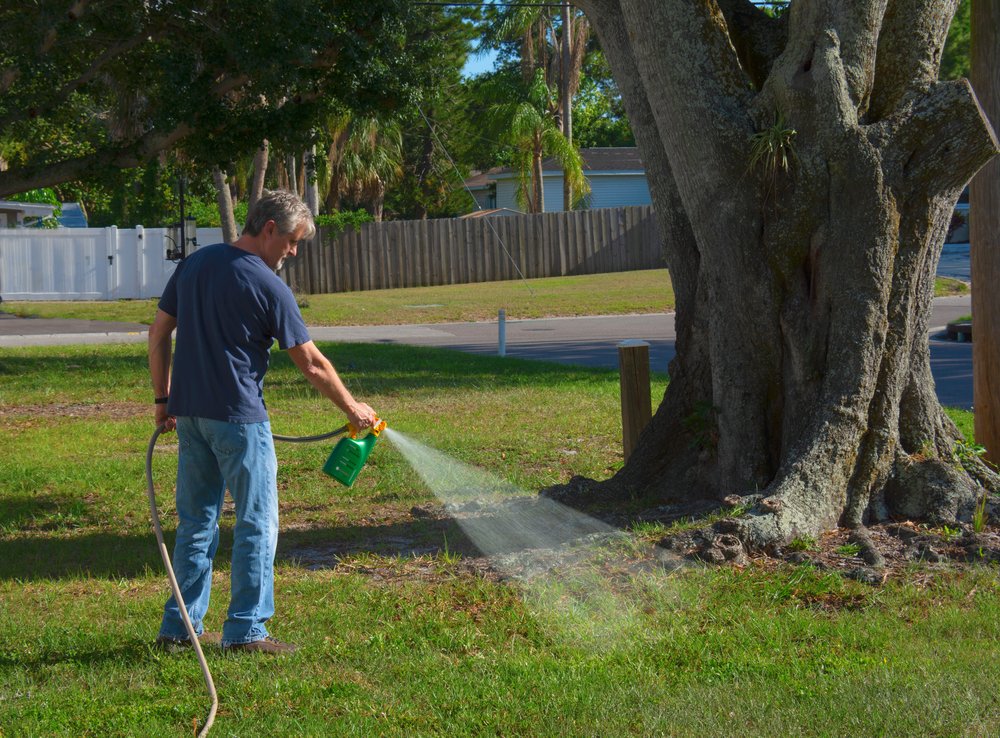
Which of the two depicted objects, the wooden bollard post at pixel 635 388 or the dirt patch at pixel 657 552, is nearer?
the dirt patch at pixel 657 552

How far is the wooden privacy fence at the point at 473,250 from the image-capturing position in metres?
34.3

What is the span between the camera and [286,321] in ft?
15.0

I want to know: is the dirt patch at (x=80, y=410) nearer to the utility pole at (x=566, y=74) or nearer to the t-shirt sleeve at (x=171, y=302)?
the t-shirt sleeve at (x=171, y=302)

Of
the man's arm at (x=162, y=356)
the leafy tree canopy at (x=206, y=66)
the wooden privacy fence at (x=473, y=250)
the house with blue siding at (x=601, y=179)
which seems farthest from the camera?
the house with blue siding at (x=601, y=179)

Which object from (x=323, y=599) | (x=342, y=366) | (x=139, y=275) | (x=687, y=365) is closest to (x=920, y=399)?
(x=687, y=365)

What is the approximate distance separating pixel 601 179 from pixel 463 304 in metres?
21.2

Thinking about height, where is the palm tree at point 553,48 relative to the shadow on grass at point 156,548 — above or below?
above

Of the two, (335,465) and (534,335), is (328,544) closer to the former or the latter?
(335,465)

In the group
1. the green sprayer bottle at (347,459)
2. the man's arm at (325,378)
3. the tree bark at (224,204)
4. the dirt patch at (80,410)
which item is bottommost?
the dirt patch at (80,410)

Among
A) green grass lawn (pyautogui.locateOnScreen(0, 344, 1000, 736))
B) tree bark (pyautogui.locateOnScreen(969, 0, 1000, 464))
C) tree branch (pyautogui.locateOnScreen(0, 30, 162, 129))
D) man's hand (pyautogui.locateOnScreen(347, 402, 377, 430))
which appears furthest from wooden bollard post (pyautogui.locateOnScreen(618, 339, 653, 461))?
tree branch (pyautogui.locateOnScreen(0, 30, 162, 129))

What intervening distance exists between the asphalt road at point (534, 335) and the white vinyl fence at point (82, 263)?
5053 mm

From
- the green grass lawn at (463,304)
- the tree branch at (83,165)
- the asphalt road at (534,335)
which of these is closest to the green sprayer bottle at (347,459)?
the tree branch at (83,165)

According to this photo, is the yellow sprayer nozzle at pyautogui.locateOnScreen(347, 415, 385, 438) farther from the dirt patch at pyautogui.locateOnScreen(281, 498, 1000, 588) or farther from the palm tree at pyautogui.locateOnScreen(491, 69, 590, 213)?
the palm tree at pyautogui.locateOnScreen(491, 69, 590, 213)

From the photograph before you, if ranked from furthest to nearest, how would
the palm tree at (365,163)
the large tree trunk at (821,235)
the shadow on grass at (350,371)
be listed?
the palm tree at (365,163) → the shadow on grass at (350,371) → the large tree trunk at (821,235)
